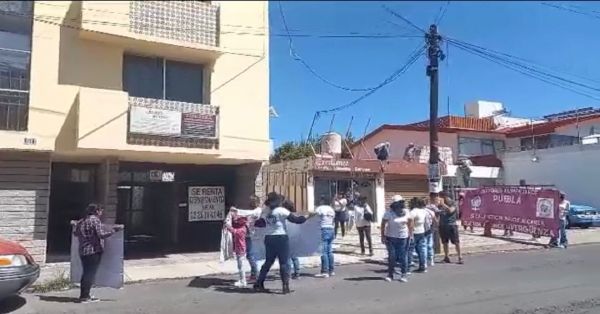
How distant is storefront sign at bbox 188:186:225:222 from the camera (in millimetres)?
16016

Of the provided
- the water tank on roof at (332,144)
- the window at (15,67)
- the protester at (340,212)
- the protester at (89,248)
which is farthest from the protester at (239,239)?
the water tank on roof at (332,144)

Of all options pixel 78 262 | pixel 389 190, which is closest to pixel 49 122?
pixel 78 262

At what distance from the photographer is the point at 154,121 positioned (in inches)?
507

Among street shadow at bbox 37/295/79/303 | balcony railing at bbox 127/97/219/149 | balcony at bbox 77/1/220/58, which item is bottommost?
street shadow at bbox 37/295/79/303

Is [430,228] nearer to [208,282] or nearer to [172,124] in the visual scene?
[208,282]

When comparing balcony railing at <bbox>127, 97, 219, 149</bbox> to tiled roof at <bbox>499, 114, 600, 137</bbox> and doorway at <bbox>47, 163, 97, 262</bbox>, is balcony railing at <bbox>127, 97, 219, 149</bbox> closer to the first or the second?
doorway at <bbox>47, 163, 97, 262</bbox>

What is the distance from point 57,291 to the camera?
32.5 feet

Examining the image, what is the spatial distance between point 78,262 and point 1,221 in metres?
3.71

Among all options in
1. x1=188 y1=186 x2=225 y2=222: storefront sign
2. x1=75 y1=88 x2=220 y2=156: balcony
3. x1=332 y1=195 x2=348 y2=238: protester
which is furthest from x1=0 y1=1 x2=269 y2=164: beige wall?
x1=332 y1=195 x2=348 y2=238: protester

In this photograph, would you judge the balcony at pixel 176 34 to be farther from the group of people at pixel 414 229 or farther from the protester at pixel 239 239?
the group of people at pixel 414 229

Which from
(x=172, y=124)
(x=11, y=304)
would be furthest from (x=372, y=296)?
(x=172, y=124)

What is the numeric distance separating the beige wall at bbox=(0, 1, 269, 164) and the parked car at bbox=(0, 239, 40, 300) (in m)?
A: 4.02

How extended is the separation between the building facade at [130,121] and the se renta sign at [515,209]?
9.29 metres

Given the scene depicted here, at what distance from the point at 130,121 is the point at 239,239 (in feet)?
14.1
